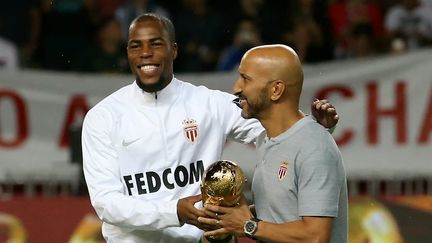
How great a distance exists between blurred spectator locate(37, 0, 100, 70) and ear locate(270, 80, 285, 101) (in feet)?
21.5

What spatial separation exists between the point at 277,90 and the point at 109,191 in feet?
3.67

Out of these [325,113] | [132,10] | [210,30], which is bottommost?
[325,113]

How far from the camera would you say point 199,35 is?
12.5 meters

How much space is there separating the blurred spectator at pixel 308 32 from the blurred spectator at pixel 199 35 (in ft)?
2.14

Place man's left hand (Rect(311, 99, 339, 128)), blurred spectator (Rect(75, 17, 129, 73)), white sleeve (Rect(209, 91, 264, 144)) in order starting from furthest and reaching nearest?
blurred spectator (Rect(75, 17, 129, 73)) → white sleeve (Rect(209, 91, 264, 144)) → man's left hand (Rect(311, 99, 339, 128))

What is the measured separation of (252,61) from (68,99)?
5.96 meters

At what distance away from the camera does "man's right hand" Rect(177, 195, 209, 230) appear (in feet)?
20.3

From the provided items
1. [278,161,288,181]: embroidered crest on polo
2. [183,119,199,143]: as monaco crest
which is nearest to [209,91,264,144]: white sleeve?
[183,119,199,143]: as monaco crest

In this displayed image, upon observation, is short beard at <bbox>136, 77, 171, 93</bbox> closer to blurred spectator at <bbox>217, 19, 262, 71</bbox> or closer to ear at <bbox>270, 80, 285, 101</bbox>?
ear at <bbox>270, 80, 285, 101</bbox>

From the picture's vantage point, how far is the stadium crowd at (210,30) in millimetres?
12297

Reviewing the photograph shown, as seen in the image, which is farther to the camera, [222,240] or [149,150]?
[149,150]

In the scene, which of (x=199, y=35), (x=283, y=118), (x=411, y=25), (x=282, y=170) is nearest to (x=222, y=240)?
(x=282, y=170)

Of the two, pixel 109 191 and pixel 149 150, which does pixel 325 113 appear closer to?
pixel 149 150

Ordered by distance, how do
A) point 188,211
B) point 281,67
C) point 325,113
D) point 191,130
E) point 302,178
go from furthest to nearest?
point 191,130 → point 325,113 → point 188,211 → point 281,67 → point 302,178
